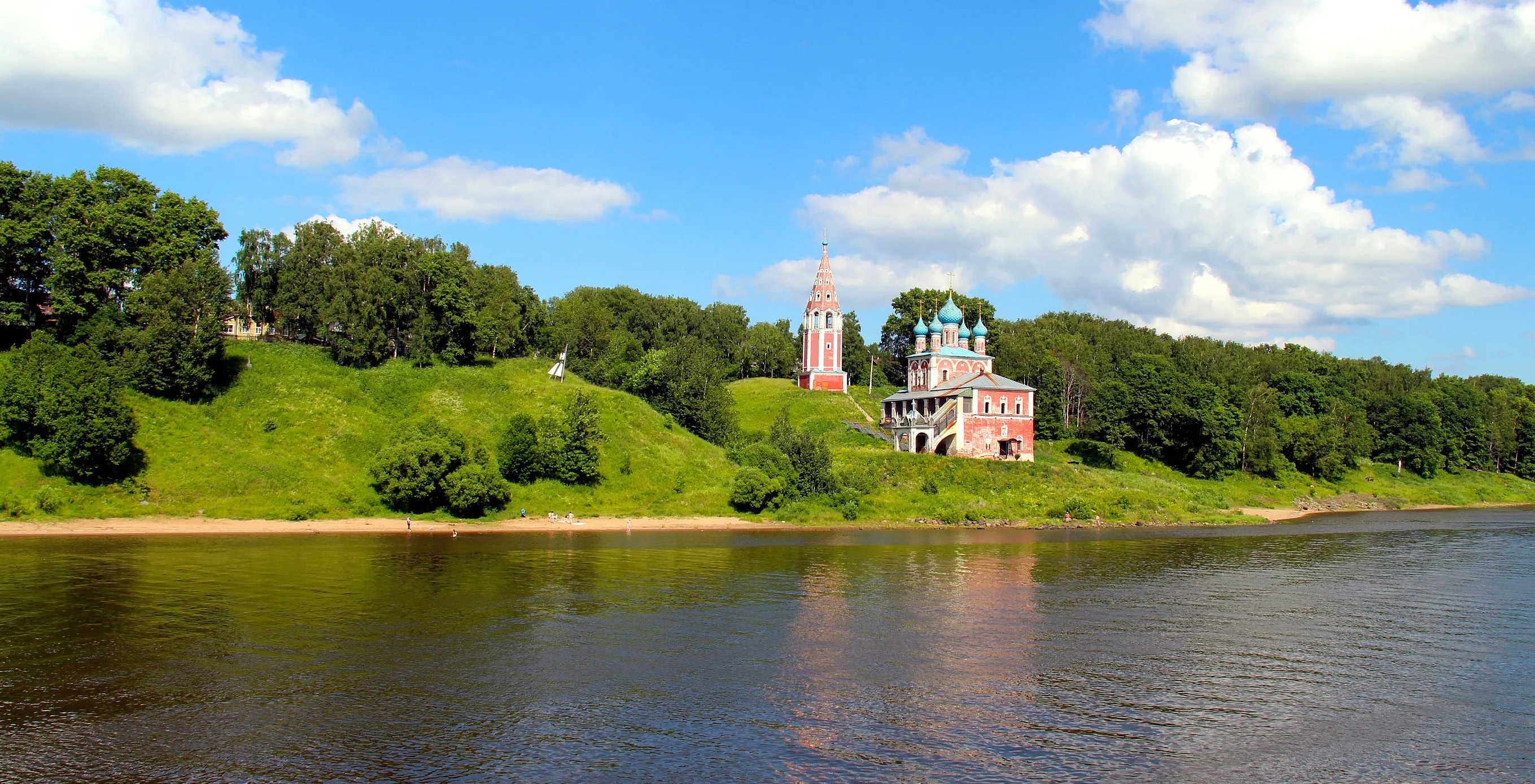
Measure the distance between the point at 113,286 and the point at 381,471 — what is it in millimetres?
26967

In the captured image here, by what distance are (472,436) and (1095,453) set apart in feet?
192

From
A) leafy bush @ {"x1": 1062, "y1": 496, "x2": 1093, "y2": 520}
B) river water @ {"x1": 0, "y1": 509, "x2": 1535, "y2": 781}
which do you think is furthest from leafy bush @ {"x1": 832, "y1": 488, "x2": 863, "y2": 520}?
river water @ {"x1": 0, "y1": 509, "x2": 1535, "y2": 781}

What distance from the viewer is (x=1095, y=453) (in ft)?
307

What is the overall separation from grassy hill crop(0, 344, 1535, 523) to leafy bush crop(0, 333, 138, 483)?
1.26 meters

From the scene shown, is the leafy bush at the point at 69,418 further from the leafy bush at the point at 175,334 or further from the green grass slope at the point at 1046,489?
the green grass slope at the point at 1046,489

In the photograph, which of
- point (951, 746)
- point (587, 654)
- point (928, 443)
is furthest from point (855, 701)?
point (928, 443)

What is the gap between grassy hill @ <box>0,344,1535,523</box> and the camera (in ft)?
186

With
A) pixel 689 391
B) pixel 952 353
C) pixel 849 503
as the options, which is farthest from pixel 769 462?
pixel 952 353

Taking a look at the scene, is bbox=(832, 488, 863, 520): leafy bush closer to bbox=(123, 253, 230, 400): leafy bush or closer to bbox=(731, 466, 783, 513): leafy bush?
bbox=(731, 466, 783, 513): leafy bush

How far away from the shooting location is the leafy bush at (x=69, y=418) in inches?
2125

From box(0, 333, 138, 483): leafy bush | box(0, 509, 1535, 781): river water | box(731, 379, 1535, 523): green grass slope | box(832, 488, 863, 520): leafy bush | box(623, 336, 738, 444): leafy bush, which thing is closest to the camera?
box(0, 509, 1535, 781): river water

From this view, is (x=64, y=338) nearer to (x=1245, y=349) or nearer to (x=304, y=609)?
(x=304, y=609)

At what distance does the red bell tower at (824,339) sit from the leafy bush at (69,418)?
2693 inches

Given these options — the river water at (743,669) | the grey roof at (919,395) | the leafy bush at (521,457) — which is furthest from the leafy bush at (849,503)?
the grey roof at (919,395)
